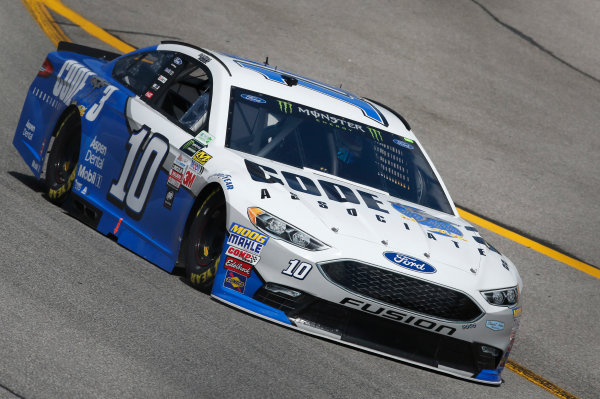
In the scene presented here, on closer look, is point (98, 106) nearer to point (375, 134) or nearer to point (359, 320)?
point (375, 134)

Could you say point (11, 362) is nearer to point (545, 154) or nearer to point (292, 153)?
point (292, 153)

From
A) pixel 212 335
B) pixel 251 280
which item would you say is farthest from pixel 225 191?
pixel 212 335

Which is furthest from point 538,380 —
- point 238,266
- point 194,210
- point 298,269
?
point 194,210

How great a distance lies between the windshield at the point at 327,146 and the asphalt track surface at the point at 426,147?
1.17 m

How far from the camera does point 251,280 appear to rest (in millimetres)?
5895

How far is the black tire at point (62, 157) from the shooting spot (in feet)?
26.4

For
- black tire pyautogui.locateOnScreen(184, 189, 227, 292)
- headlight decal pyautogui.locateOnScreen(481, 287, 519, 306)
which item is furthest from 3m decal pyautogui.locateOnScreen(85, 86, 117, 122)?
headlight decal pyautogui.locateOnScreen(481, 287, 519, 306)

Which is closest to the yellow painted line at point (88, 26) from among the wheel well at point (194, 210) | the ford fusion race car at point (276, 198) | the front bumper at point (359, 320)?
the ford fusion race car at point (276, 198)

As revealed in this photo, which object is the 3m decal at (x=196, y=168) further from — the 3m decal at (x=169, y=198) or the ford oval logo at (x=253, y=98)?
the ford oval logo at (x=253, y=98)

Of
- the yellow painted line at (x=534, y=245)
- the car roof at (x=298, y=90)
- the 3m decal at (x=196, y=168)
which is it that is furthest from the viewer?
the yellow painted line at (x=534, y=245)

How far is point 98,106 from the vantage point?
7828 millimetres

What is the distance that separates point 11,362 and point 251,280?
172 centimetres

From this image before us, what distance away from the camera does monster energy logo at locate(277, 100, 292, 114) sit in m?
7.16

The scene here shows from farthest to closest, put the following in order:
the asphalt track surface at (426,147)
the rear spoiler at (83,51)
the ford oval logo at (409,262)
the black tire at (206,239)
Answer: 1. the rear spoiler at (83,51)
2. the black tire at (206,239)
3. the ford oval logo at (409,262)
4. the asphalt track surface at (426,147)
